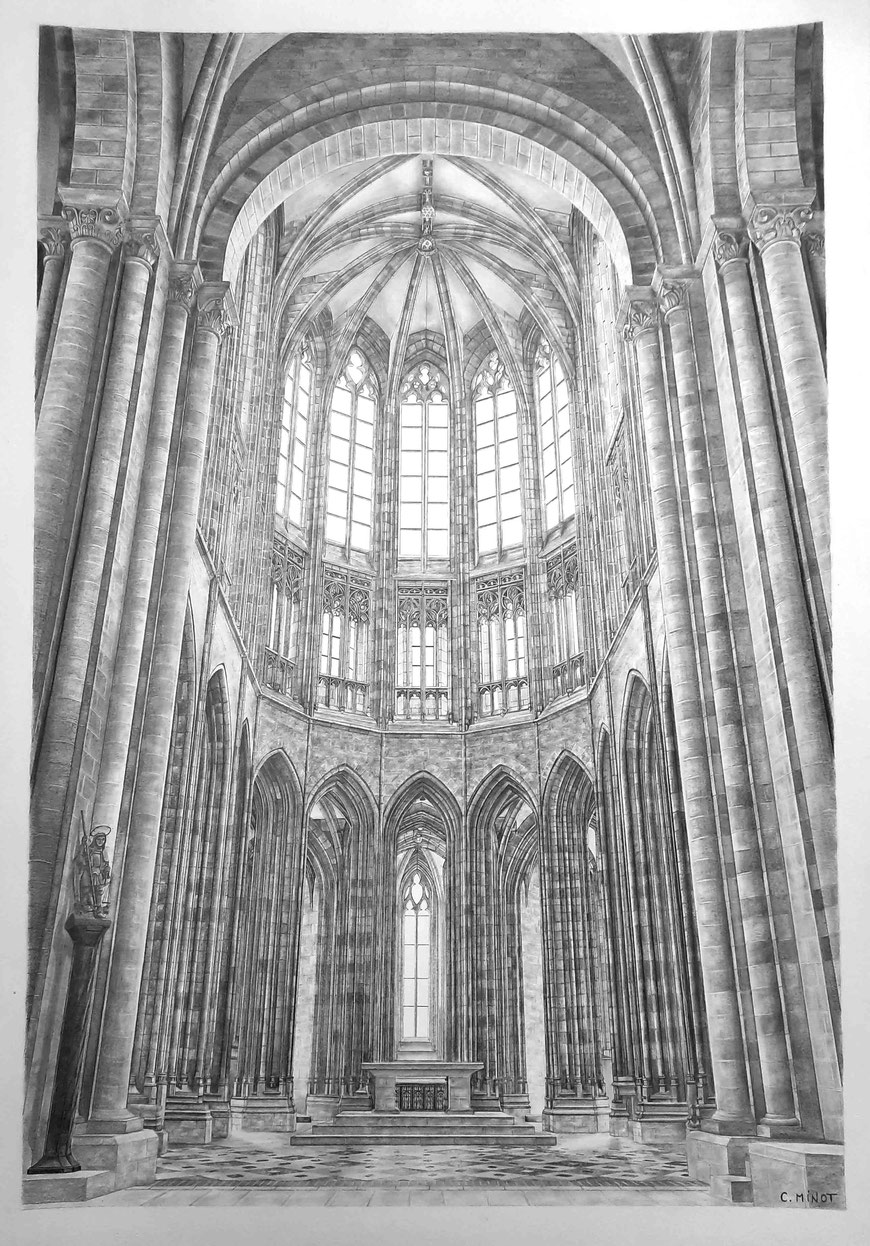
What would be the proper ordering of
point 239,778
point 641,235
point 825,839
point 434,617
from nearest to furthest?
point 825,839 → point 641,235 → point 239,778 → point 434,617

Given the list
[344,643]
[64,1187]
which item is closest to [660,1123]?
[64,1187]

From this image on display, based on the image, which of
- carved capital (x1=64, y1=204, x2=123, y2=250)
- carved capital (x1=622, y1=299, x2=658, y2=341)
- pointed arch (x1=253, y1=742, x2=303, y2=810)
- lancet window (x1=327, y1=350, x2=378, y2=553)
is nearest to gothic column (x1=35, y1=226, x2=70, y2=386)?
carved capital (x1=64, y1=204, x2=123, y2=250)

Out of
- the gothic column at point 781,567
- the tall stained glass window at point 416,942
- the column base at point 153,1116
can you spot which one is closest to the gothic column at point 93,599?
the column base at point 153,1116

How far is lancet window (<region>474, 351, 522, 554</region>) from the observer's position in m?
26.8

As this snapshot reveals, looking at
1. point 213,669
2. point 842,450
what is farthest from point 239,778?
point 842,450

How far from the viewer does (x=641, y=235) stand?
47.5 ft

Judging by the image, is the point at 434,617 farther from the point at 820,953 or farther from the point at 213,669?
the point at 820,953

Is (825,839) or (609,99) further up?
(609,99)

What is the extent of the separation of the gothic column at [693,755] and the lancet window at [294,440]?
472 inches

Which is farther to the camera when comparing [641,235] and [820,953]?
[641,235]

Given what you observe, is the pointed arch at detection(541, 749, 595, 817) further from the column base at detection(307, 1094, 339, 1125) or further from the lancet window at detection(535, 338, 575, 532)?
the column base at detection(307, 1094, 339, 1125)

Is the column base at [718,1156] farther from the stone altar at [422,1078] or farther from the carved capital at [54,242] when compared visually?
the carved capital at [54,242]

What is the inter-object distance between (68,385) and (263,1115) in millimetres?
14592

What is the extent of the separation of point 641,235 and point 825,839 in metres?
8.67
